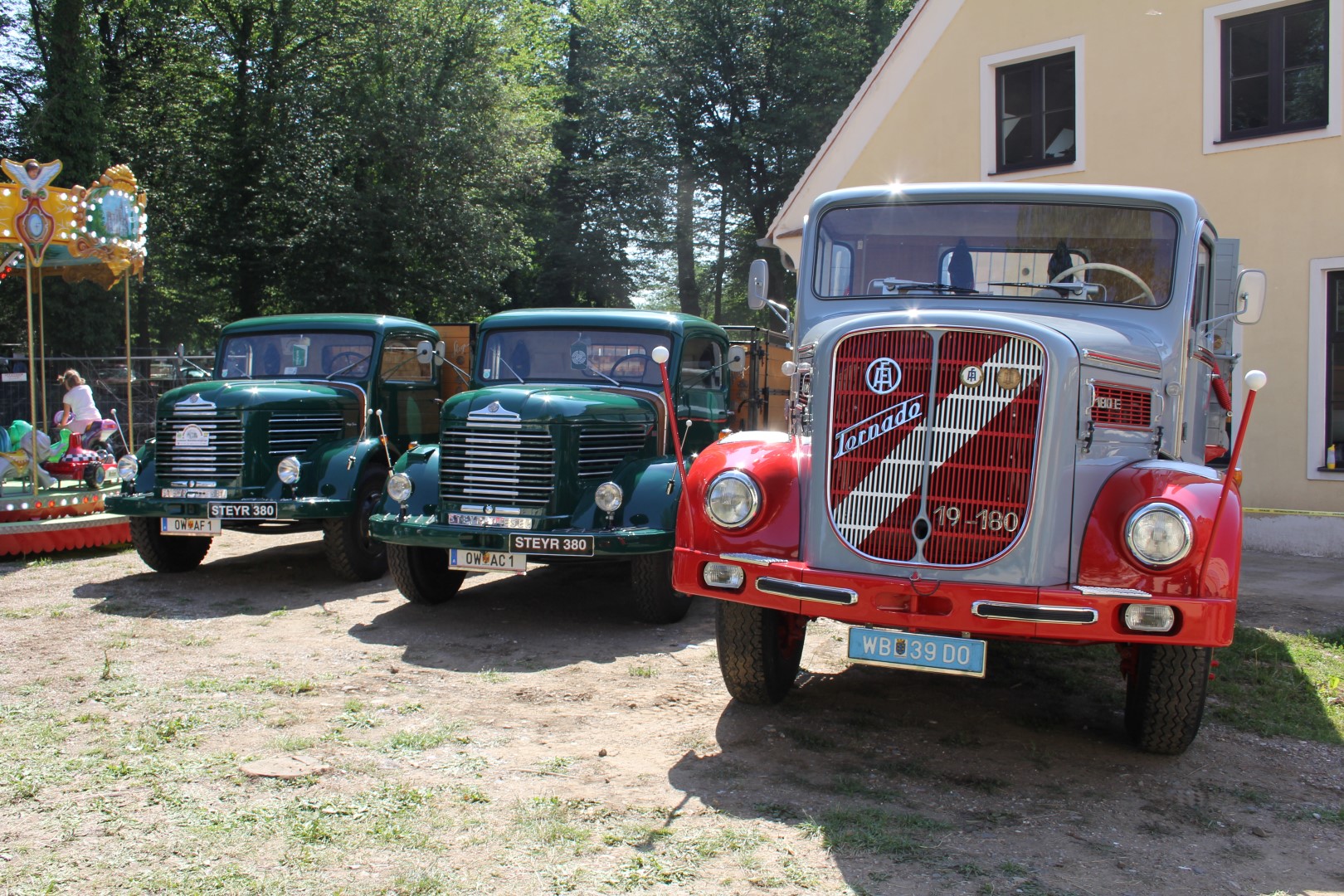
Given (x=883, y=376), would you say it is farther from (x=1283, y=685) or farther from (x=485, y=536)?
(x=485, y=536)

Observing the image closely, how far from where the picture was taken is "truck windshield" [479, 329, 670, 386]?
7922 mm

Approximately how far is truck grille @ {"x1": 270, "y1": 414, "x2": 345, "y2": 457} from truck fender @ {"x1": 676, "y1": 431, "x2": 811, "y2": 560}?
4684 mm

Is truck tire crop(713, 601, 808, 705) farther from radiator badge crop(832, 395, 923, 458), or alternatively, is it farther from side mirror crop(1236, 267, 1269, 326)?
side mirror crop(1236, 267, 1269, 326)

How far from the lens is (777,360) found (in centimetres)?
1130

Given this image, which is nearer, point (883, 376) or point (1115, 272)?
point (883, 376)

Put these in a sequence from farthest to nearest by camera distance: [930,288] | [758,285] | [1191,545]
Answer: [758,285]
[930,288]
[1191,545]

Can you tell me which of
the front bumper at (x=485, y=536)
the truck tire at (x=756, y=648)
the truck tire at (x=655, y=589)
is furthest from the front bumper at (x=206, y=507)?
the truck tire at (x=756, y=648)

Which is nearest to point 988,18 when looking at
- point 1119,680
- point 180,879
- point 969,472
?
point 1119,680

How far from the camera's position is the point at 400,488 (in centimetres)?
707

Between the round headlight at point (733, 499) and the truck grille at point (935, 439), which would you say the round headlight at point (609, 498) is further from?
the truck grille at point (935, 439)

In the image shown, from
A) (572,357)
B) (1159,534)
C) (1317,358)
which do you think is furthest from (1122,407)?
(1317,358)

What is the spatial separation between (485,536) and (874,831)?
349cm

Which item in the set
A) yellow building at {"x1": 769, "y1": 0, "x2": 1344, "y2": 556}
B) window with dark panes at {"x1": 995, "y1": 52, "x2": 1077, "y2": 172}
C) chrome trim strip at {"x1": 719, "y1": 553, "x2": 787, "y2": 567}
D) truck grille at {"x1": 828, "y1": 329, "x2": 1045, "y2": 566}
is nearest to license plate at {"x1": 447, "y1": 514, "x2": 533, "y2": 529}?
chrome trim strip at {"x1": 719, "y1": 553, "x2": 787, "y2": 567}

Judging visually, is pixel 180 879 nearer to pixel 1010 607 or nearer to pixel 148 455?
pixel 1010 607
